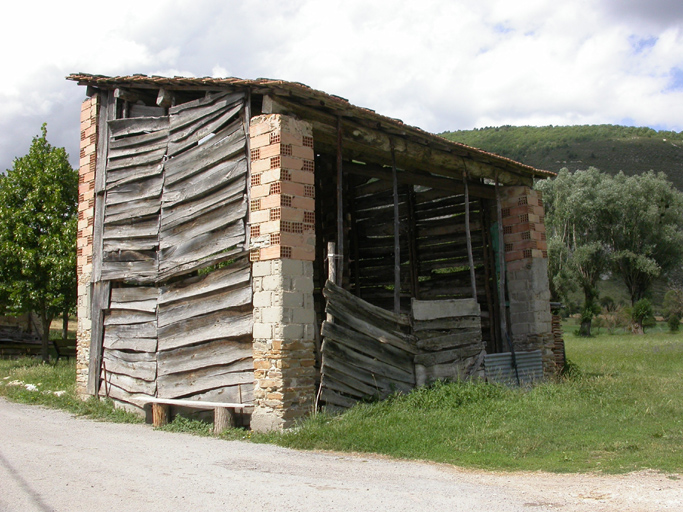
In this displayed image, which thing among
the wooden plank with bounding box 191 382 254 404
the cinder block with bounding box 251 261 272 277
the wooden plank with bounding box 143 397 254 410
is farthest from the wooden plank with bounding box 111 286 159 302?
the cinder block with bounding box 251 261 272 277

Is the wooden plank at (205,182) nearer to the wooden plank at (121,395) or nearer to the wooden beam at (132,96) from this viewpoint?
the wooden beam at (132,96)

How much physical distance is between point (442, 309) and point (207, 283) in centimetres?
393

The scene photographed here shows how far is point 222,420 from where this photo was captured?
8.52m

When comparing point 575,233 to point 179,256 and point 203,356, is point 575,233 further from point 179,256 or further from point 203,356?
point 203,356

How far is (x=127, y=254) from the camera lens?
10.8 metres

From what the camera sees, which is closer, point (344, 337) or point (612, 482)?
point (612, 482)

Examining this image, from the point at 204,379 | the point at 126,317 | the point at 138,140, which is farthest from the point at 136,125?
the point at 204,379

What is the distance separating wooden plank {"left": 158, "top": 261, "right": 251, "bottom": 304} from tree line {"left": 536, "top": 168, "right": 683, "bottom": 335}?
99.0 feet

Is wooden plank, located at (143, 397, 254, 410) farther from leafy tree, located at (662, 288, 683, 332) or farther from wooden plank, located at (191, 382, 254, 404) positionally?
leafy tree, located at (662, 288, 683, 332)

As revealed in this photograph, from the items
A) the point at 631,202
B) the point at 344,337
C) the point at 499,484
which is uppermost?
the point at 631,202

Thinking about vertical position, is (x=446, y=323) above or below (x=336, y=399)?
above

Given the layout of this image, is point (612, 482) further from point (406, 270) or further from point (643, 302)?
point (643, 302)

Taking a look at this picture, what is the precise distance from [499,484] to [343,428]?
258 centimetres

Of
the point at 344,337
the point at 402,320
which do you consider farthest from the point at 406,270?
the point at 344,337
